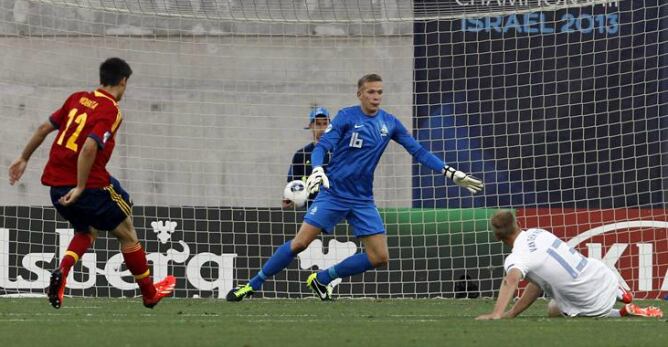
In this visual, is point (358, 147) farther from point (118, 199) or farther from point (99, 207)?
point (99, 207)

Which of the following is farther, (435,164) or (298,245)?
(298,245)

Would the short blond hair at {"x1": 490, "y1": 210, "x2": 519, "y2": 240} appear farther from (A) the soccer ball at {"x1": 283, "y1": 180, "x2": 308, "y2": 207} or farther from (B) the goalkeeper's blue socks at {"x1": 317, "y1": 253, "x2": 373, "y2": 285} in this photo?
(A) the soccer ball at {"x1": 283, "y1": 180, "x2": 308, "y2": 207}

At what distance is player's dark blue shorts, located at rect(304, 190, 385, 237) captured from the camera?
12.0 metres

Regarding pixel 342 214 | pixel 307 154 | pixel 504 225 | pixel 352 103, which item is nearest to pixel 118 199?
pixel 342 214

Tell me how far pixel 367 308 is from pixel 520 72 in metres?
6.23

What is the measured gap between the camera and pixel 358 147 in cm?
1198

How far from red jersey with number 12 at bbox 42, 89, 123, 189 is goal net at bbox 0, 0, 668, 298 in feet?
13.0

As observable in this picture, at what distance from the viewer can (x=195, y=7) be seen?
49.0 ft

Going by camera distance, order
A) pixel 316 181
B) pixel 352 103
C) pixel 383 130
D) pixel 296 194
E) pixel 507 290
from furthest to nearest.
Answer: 1. pixel 352 103
2. pixel 296 194
3. pixel 383 130
4. pixel 316 181
5. pixel 507 290

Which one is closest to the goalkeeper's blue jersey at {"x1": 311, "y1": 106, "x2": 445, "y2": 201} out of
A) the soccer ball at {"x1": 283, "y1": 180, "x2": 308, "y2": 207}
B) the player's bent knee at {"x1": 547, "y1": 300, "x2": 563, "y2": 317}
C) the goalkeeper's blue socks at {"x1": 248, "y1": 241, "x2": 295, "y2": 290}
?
the goalkeeper's blue socks at {"x1": 248, "y1": 241, "x2": 295, "y2": 290}

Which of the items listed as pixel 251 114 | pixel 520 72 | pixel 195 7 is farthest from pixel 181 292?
pixel 520 72

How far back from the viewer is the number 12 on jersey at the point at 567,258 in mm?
9539

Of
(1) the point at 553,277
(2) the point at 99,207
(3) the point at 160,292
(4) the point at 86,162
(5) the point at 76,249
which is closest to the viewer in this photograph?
(1) the point at 553,277

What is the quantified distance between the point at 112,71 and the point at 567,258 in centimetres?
325
